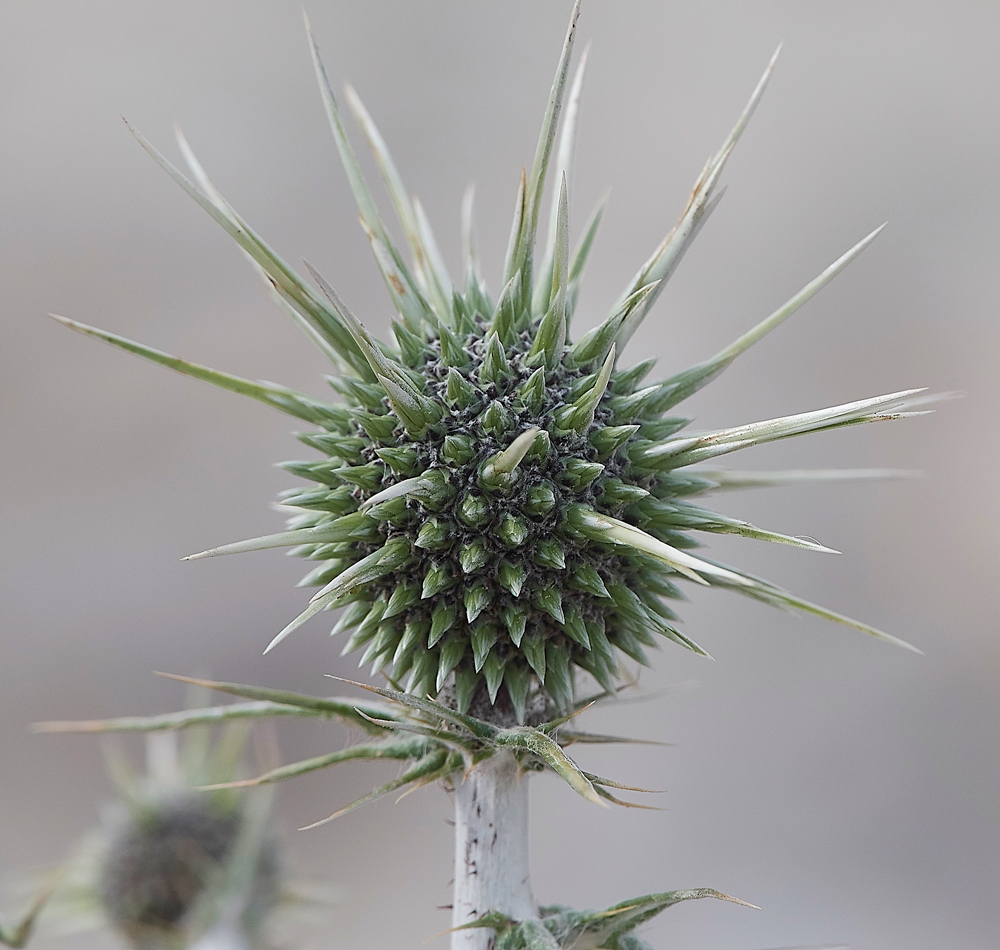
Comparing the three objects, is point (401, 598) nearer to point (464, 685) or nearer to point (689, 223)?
point (464, 685)

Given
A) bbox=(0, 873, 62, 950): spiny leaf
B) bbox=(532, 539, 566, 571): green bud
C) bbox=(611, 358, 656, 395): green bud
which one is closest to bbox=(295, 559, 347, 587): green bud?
bbox=(532, 539, 566, 571): green bud

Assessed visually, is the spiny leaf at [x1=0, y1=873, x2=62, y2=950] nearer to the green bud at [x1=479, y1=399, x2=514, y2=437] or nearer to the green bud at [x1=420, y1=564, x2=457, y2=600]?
the green bud at [x1=420, y1=564, x2=457, y2=600]

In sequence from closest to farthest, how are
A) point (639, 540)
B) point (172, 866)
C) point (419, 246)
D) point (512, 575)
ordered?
1. point (639, 540)
2. point (512, 575)
3. point (419, 246)
4. point (172, 866)

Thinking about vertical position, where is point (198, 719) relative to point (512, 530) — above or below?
below

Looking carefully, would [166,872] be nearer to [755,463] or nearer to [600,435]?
[600,435]

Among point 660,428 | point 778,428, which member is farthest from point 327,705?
point 778,428

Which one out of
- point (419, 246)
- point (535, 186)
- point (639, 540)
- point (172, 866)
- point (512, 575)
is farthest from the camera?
point (172, 866)

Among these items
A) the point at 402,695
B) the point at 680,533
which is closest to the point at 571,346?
the point at 680,533
